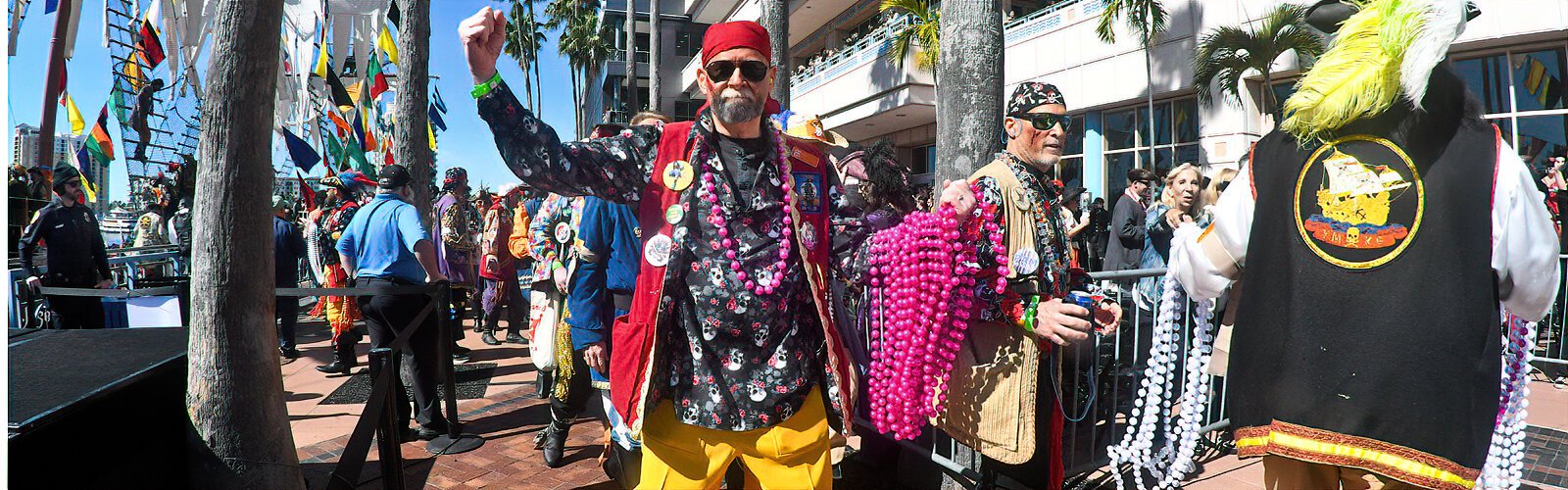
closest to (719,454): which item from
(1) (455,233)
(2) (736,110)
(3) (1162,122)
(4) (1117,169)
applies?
(2) (736,110)

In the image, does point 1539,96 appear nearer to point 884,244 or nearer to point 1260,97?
point 1260,97

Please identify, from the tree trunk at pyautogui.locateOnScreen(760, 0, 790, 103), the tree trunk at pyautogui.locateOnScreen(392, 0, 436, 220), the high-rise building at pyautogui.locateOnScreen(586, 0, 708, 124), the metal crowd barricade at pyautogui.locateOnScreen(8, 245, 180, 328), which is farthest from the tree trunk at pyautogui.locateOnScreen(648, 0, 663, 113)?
the high-rise building at pyautogui.locateOnScreen(586, 0, 708, 124)

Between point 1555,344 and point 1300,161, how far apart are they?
7.06m

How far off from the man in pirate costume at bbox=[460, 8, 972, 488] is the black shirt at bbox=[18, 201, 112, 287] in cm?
735

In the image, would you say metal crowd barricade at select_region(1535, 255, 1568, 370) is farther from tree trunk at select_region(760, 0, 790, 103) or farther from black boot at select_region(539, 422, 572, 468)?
black boot at select_region(539, 422, 572, 468)

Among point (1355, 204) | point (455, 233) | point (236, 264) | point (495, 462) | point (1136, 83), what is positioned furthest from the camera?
point (1136, 83)

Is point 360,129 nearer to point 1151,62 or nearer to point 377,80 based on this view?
point 377,80

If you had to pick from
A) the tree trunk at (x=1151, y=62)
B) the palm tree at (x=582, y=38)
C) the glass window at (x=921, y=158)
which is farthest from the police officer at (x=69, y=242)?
the palm tree at (x=582, y=38)

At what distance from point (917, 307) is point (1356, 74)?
134cm

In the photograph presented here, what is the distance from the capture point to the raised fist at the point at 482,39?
6.72ft

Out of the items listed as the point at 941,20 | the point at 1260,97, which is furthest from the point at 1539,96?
the point at 941,20

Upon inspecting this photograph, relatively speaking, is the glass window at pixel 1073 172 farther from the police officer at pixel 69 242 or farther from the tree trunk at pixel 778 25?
the police officer at pixel 69 242

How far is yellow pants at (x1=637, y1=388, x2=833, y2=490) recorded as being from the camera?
2.35 meters

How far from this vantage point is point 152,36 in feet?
32.0
